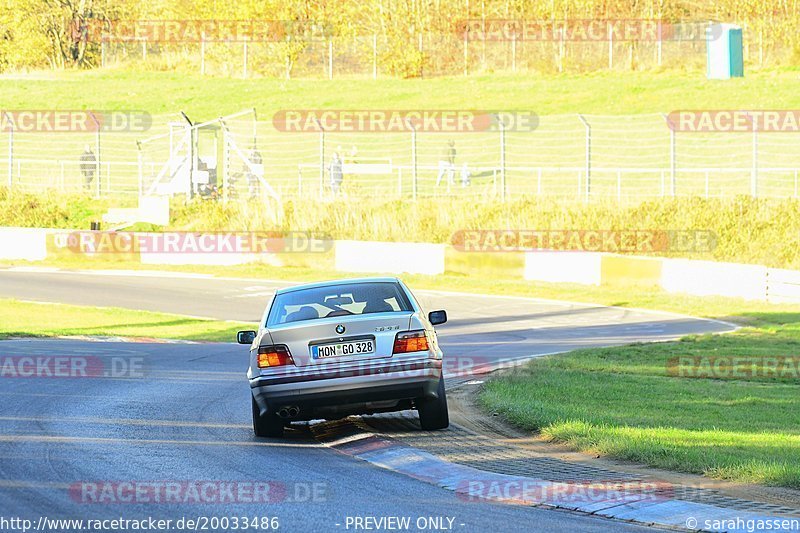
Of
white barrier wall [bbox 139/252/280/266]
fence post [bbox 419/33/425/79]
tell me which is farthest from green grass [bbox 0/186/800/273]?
fence post [bbox 419/33/425/79]

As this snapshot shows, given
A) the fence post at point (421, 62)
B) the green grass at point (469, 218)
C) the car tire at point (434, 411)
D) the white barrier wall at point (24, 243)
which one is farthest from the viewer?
the fence post at point (421, 62)

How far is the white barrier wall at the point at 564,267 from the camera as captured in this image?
2798 centimetres

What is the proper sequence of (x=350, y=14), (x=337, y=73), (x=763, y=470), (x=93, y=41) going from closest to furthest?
(x=763, y=470) → (x=337, y=73) → (x=350, y=14) → (x=93, y=41)

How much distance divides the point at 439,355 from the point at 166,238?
22.6 meters

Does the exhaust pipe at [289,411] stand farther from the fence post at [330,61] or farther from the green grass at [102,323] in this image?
the fence post at [330,61]

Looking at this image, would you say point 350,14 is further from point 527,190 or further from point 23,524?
point 23,524

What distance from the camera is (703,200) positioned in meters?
31.2

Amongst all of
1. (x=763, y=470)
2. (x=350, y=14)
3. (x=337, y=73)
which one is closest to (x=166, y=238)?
(x=763, y=470)

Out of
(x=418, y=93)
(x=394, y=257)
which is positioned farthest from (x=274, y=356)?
(x=418, y=93)

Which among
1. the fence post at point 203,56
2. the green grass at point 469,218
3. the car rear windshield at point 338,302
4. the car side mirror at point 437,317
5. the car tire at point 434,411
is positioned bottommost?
the car tire at point 434,411

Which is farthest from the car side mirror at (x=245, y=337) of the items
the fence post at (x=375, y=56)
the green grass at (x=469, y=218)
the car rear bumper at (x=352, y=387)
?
the fence post at (x=375, y=56)

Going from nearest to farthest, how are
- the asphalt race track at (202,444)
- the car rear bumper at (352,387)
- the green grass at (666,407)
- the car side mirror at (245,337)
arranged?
the asphalt race track at (202,444) < the green grass at (666,407) < the car rear bumper at (352,387) < the car side mirror at (245,337)

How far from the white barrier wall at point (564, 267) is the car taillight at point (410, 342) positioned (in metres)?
17.5

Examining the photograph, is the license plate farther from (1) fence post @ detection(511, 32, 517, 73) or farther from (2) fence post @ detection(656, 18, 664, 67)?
(1) fence post @ detection(511, 32, 517, 73)
